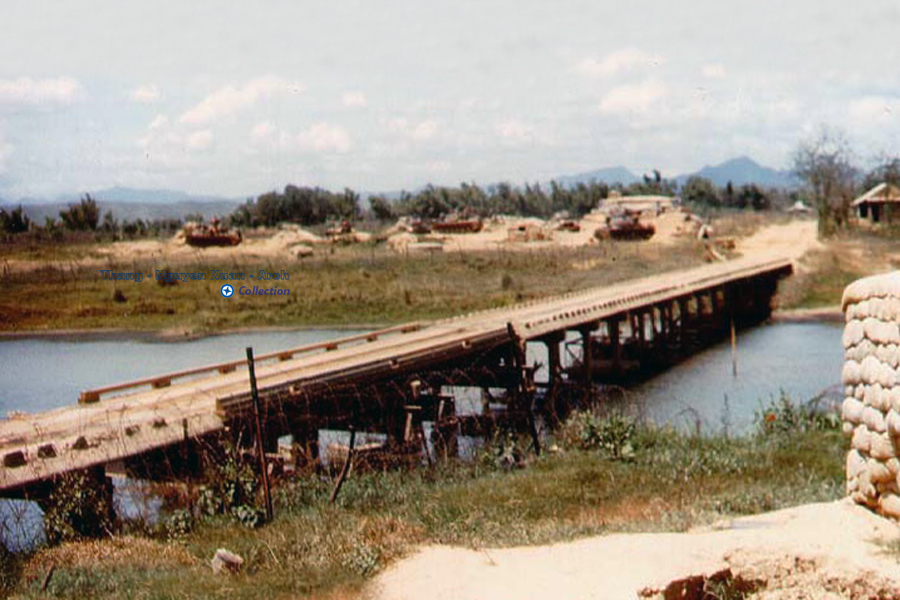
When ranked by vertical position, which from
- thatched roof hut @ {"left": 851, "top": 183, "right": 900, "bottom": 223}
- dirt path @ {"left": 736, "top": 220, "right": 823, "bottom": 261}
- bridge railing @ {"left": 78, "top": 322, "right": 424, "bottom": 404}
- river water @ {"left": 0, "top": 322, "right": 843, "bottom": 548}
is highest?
thatched roof hut @ {"left": 851, "top": 183, "right": 900, "bottom": 223}

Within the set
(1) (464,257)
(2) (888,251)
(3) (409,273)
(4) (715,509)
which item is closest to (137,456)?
(4) (715,509)

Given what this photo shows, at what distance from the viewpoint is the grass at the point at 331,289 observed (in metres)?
38.3

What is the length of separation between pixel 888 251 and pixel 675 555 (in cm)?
5572

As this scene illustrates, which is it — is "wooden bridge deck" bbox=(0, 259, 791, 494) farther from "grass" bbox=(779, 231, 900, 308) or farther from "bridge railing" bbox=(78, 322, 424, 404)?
"grass" bbox=(779, 231, 900, 308)

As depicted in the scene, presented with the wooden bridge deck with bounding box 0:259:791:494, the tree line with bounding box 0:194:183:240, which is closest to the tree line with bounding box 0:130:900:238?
the tree line with bounding box 0:194:183:240

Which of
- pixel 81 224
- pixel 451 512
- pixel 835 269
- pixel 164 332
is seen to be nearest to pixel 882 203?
pixel 835 269

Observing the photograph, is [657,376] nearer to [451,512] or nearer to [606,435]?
[606,435]

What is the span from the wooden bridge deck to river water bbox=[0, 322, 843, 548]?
2.70 meters

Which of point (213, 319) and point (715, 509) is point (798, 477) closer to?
point (715, 509)

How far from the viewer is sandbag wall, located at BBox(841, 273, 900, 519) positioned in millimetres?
9703

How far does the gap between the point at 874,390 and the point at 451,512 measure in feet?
15.1

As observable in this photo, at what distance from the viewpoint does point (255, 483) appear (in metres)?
12.2

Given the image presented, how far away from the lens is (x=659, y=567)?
8.34 metres

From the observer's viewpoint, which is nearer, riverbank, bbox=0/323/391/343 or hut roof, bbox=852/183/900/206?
riverbank, bbox=0/323/391/343
